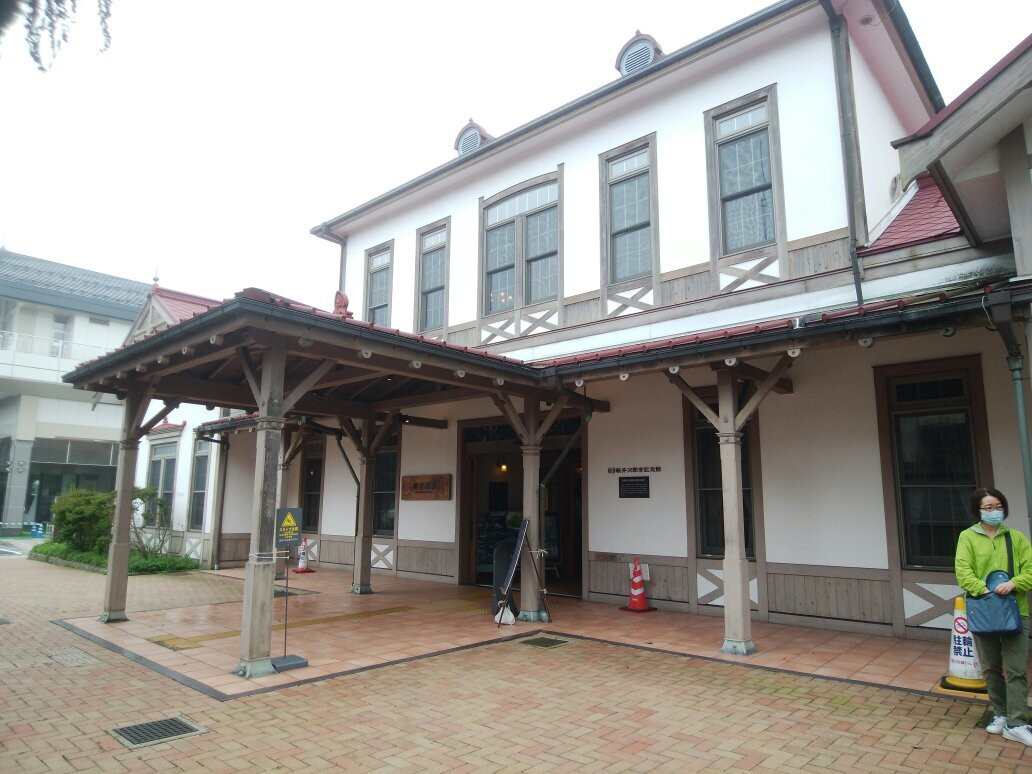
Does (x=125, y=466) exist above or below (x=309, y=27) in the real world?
below

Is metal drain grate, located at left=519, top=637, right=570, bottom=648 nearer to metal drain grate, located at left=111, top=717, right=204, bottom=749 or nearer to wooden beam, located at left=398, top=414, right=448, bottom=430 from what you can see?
metal drain grate, located at left=111, top=717, right=204, bottom=749

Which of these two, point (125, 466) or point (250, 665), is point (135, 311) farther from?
point (250, 665)

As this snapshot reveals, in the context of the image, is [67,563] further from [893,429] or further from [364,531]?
[893,429]

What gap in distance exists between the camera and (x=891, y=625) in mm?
7102

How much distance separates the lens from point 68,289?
28703 mm

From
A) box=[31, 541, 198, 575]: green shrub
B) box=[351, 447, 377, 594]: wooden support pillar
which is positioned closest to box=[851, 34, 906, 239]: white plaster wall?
Result: box=[351, 447, 377, 594]: wooden support pillar

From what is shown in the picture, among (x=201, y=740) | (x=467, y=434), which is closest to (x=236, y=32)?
(x=201, y=740)

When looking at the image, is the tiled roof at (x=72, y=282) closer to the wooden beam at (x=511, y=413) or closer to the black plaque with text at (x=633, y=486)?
the wooden beam at (x=511, y=413)

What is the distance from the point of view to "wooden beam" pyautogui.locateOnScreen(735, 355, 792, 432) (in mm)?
6449

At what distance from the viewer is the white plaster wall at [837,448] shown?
705 centimetres

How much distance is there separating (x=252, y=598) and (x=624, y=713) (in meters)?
3.37

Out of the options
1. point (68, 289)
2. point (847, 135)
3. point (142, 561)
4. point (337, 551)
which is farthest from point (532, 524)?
point (68, 289)

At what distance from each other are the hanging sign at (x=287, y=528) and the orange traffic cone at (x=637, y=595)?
4.69 m

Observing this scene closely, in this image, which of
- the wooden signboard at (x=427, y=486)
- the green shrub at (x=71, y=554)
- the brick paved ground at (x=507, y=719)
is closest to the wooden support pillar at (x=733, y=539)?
the brick paved ground at (x=507, y=719)
